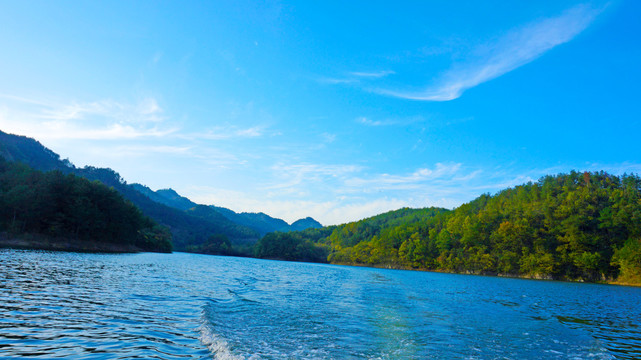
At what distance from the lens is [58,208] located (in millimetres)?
79750

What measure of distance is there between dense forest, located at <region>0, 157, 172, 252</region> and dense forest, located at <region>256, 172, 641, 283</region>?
119253mm

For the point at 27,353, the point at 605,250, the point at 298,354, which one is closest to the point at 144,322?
the point at 27,353

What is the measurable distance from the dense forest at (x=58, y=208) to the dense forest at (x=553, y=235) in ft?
391

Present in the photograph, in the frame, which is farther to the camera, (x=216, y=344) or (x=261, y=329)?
(x=261, y=329)

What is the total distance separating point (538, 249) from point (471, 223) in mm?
32783

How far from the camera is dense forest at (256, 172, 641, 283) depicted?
83938mm

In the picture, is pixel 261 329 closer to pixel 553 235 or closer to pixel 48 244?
pixel 48 244

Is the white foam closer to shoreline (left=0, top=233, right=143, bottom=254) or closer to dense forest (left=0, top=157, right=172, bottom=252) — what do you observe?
shoreline (left=0, top=233, right=143, bottom=254)

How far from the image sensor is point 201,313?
15.4 metres

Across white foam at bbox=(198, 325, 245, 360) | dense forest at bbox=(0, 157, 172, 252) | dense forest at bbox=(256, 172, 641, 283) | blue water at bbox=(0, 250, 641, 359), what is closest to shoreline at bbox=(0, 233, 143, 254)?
dense forest at bbox=(0, 157, 172, 252)

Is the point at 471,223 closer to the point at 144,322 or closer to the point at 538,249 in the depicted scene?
the point at 538,249

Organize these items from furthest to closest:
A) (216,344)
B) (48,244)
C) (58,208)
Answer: (58,208), (48,244), (216,344)

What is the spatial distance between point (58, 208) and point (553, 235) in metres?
134

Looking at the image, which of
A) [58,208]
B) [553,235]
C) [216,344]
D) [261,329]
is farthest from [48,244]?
[553,235]
